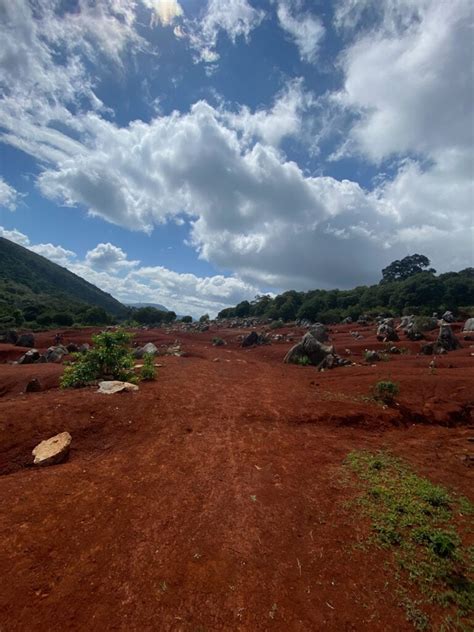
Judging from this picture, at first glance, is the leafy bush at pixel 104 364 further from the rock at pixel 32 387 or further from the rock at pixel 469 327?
the rock at pixel 469 327

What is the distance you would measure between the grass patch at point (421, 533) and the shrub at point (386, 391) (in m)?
3.92

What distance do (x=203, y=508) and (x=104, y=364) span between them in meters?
7.81

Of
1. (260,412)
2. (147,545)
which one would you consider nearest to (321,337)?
(260,412)

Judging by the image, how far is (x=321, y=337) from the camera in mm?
25594

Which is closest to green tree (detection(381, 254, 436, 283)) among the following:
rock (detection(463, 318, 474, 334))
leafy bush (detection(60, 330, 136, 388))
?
rock (detection(463, 318, 474, 334))

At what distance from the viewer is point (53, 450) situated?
251 inches

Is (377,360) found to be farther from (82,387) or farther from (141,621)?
(141,621)

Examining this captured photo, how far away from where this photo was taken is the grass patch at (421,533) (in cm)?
350

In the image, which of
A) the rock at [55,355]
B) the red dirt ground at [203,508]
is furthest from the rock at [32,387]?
the rock at [55,355]

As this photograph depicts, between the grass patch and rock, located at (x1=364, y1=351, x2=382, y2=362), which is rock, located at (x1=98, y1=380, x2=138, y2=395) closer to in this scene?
the grass patch

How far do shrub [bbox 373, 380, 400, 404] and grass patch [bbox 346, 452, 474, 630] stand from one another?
12.9 ft

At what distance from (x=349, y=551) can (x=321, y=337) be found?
22.1 metres

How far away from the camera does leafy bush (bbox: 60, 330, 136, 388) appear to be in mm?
11039

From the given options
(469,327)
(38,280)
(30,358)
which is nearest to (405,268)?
(469,327)
